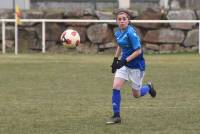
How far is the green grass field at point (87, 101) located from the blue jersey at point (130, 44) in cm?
77

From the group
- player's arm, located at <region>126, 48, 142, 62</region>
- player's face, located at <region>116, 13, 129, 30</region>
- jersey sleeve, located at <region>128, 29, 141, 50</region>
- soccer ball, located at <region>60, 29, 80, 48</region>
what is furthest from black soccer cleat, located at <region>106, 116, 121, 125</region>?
soccer ball, located at <region>60, 29, 80, 48</region>

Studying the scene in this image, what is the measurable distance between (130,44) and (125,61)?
0.83 feet

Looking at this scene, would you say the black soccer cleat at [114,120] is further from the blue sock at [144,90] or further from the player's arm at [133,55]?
the blue sock at [144,90]

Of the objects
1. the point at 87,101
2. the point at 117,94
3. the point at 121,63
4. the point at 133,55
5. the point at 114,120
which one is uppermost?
the point at 133,55

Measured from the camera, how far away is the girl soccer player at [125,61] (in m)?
9.21

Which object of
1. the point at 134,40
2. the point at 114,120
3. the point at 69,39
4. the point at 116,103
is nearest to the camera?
the point at 114,120

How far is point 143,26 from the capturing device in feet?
88.6

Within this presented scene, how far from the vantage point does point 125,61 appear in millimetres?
9305

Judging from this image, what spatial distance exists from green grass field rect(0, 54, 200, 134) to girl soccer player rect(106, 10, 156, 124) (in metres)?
0.37

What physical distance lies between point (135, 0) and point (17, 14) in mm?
6360

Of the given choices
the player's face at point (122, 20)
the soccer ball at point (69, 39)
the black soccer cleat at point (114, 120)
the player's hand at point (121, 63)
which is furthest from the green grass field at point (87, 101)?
the player's face at point (122, 20)

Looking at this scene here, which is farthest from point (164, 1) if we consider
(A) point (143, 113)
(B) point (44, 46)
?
(A) point (143, 113)

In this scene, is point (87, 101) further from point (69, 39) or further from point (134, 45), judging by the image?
point (134, 45)

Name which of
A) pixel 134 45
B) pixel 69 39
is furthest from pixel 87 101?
pixel 134 45
